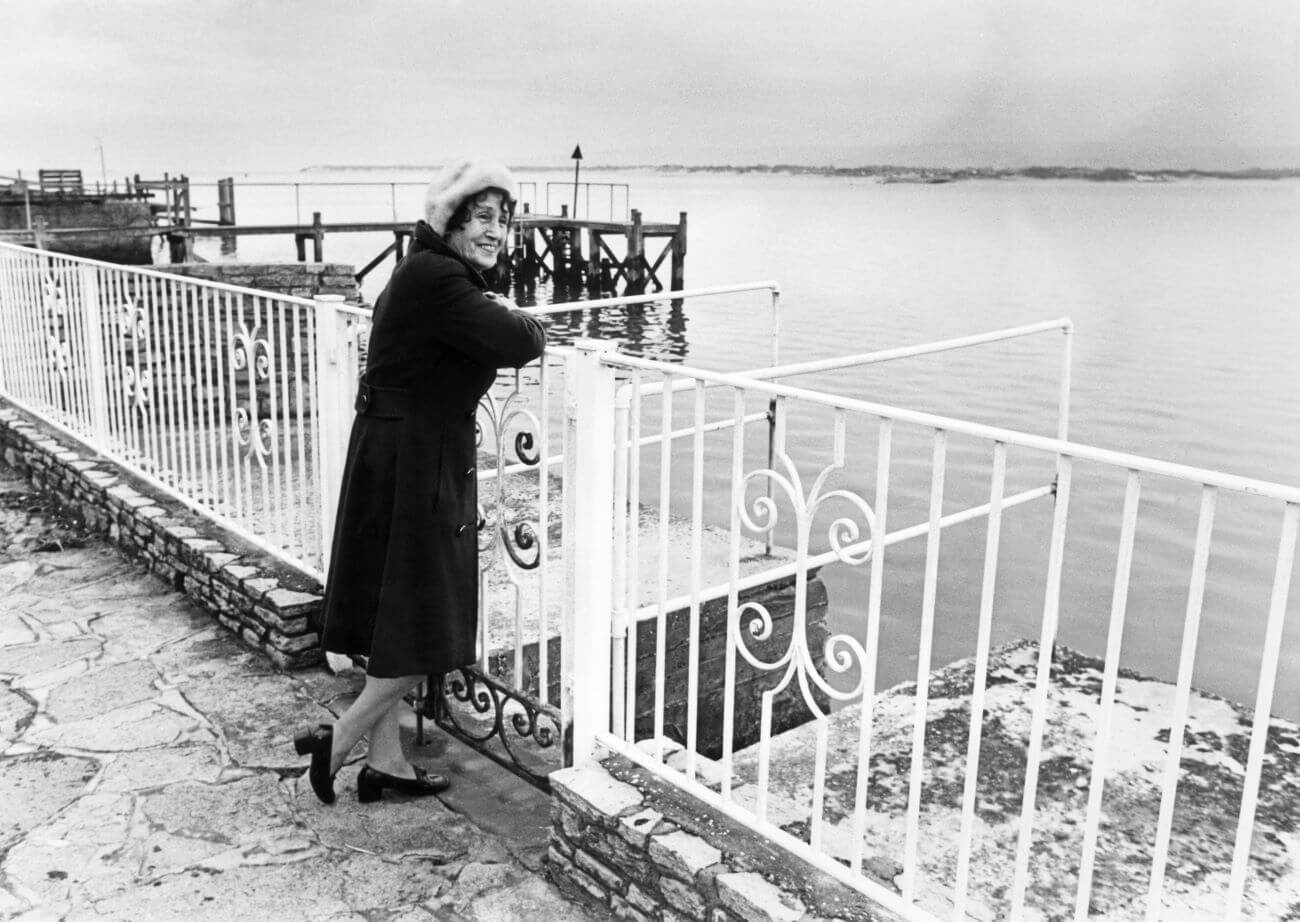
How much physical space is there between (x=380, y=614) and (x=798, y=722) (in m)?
3.26

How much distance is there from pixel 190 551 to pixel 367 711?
1.91m

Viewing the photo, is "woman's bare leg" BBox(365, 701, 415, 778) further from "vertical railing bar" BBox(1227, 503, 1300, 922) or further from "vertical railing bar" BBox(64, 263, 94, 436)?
"vertical railing bar" BBox(64, 263, 94, 436)

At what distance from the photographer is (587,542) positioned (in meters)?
3.11

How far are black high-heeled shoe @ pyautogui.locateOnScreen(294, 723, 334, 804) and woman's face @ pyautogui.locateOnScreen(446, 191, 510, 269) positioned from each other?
1379mm

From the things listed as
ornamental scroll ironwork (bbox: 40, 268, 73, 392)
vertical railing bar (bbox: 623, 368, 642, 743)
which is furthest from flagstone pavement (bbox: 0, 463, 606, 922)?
ornamental scroll ironwork (bbox: 40, 268, 73, 392)

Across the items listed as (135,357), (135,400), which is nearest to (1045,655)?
(135,357)

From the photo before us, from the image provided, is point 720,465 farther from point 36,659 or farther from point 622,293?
point 622,293

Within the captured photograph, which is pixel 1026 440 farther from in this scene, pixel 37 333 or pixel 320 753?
pixel 37 333

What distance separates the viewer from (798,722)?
235 inches

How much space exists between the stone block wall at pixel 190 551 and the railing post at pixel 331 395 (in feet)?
1.15

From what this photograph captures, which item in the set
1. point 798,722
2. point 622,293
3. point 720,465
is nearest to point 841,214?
point 622,293

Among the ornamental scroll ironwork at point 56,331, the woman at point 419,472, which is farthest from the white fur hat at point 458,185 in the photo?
the ornamental scroll ironwork at point 56,331

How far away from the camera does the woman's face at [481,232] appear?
3.04m

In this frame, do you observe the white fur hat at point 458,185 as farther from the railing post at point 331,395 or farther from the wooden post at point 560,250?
the wooden post at point 560,250
